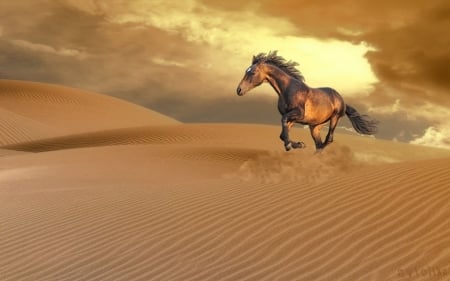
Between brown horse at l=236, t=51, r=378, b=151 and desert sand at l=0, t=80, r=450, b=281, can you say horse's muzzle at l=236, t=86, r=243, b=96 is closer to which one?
brown horse at l=236, t=51, r=378, b=151

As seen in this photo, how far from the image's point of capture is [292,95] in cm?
1146

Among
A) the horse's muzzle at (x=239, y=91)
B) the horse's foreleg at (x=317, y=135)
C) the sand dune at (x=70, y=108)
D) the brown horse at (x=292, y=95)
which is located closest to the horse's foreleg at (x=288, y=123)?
the brown horse at (x=292, y=95)

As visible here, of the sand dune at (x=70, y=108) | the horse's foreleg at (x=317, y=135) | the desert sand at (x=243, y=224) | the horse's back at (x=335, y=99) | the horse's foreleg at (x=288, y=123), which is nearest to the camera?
the desert sand at (x=243, y=224)

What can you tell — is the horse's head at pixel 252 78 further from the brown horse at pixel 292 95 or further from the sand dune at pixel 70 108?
the sand dune at pixel 70 108

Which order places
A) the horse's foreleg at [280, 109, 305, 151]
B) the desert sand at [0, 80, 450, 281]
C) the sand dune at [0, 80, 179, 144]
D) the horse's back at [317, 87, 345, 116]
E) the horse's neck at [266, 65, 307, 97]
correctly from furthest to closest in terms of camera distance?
the sand dune at [0, 80, 179, 144] < the horse's back at [317, 87, 345, 116] < the horse's neck at [266, 65, 307, 97] < the horse's foreleg at [280, 109, 305, 151] < the desert sand at [0, 80, 450, 281]

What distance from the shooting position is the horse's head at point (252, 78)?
11.1 meters

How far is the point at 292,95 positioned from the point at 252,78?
2.50 feet

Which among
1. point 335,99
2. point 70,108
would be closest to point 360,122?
point 335,99

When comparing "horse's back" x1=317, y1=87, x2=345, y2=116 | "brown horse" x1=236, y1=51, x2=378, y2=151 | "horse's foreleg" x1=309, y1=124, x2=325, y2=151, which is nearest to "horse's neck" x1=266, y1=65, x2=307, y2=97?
"brown horse" x1=236, y1=51, x2=378, y2=151

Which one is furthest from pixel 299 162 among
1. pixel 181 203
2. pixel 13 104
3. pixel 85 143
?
pixel 13 104

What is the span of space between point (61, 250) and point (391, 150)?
32715mm

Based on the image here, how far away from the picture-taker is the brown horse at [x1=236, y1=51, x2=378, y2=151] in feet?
37.0

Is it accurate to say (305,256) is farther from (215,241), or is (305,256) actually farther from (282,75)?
(282,75)

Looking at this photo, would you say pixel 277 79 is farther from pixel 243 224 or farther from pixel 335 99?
pixel 243 224
